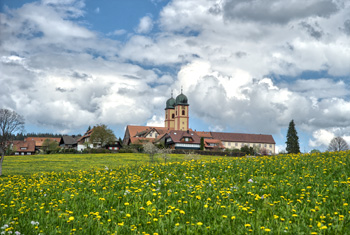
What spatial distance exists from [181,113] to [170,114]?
1167 cm

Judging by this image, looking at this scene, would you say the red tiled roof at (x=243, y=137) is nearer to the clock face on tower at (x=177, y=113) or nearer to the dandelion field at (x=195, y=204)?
the clock face on tower at (x=177, y=113)

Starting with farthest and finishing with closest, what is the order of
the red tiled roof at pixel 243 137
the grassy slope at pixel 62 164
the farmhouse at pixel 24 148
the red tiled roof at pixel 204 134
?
the red tiled roof at pixel 243 137, the red tiled roof at pixel 204 134, the farmhouse at pixel 24 148, the grassy slope at pixel 62 164

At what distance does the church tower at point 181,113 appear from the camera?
136m

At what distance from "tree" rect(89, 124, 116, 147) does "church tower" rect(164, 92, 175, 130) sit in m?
62.1

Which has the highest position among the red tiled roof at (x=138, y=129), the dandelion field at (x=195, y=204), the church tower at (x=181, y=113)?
the church tower at (x=181, y=113)

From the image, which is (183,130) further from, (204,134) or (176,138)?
(176,138)

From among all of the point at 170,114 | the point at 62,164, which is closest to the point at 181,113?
the point at 170,114

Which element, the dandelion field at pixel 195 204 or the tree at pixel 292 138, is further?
the tree at pixel 292 138

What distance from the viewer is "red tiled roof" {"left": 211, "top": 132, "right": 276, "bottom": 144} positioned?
128 metres

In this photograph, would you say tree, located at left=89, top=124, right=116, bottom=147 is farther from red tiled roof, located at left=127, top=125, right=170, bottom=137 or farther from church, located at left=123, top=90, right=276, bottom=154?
red tiled roof, located at left=127, top=125, right=170, bottom=137

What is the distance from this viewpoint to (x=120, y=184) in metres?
12.0

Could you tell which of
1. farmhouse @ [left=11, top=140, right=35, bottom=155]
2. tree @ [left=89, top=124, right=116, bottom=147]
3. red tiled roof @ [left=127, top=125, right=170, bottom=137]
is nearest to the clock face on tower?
red tiled roof @ [left=127, top=125, right=170, bottom=137]

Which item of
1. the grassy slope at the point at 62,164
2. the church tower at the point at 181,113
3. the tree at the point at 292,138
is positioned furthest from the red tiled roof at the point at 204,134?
the grassy slope at the point at 62,164

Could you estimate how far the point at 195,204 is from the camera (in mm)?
8836
